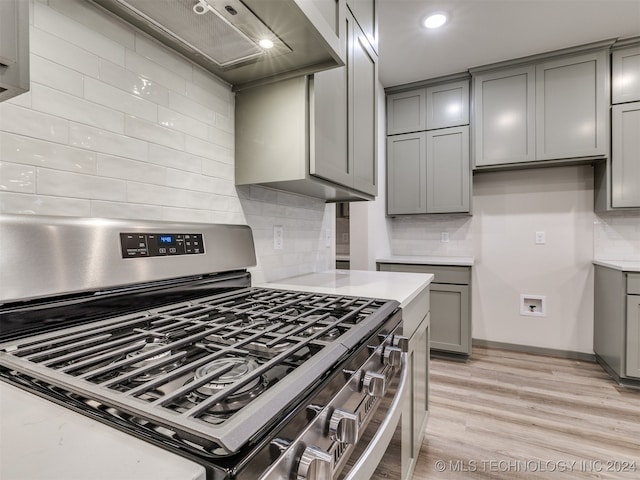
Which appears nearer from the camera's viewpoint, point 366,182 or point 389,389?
point 389,389

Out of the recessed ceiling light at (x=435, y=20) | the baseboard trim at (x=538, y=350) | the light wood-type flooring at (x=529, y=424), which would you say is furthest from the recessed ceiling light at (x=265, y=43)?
the baseboard trim at (x=538, y=350)

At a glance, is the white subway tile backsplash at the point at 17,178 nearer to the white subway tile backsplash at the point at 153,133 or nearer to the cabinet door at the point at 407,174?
the white subway tile backsplash at the point at 153,133

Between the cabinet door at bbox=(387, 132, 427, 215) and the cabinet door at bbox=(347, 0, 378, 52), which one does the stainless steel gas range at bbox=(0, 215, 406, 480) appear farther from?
the cabinet door at bbox=(387, 132, 427, 215)

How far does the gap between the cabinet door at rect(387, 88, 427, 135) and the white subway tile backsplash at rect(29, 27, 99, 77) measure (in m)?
2.86

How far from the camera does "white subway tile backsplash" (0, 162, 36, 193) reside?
72 cm

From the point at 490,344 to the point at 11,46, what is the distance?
3.69 meters

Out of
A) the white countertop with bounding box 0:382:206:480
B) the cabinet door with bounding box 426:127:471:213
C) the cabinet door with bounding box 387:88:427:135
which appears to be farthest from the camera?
the cabinet door with bounding box 387:88:427:135

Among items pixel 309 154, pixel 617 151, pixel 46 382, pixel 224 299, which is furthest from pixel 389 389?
pixel 617 151

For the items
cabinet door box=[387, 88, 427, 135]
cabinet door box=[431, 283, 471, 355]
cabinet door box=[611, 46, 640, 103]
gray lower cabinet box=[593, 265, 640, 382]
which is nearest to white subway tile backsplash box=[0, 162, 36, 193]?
cabinet door box=[431, 283, 471, 355]

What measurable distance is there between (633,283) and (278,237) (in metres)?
2.48

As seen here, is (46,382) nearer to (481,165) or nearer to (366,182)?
(366,182)

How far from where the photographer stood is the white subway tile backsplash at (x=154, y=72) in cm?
100

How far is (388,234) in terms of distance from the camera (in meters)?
3.53

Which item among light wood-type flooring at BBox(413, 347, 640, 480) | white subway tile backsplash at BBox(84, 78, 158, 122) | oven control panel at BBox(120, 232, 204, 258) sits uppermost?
white subway tile backsplash at BBox(84, 78, 158, 122)
